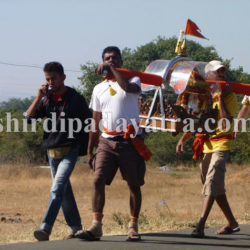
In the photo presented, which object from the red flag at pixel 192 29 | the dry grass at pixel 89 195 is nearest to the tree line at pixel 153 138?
the dry grass at pixel 89 195

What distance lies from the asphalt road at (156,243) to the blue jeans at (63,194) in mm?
320

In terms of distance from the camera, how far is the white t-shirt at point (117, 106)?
21.2 ft

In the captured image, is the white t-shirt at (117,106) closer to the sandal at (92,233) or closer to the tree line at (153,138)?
the sandal at (92,233)

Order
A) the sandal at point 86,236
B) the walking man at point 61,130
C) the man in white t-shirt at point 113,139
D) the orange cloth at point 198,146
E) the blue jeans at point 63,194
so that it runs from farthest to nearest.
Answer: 1. the orange cloth at point 198,146
2. the walking man at point 61,130
3. the blue jeans at point 63,194
4. the man in white t-shirt at point 113,139
5. the sandal at point 86,236

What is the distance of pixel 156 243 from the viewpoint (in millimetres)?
6426

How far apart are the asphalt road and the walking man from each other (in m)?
0.52

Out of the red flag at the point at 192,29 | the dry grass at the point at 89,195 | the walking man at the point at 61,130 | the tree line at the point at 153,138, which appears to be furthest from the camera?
the tree line at the point at 153,138

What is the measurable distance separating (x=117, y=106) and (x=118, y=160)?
571 millimetres

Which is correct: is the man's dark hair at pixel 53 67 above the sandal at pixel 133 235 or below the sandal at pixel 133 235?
above

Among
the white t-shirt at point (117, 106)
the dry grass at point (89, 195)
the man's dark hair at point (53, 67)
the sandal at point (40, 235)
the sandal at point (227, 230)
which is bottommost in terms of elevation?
the dry grass at point (89, 195)

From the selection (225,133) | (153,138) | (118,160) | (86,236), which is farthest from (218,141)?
(153,138)

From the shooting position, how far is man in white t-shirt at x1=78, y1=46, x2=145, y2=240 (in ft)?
21.2

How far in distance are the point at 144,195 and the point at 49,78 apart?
16.8m

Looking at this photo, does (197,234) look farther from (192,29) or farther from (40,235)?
(192,29)
